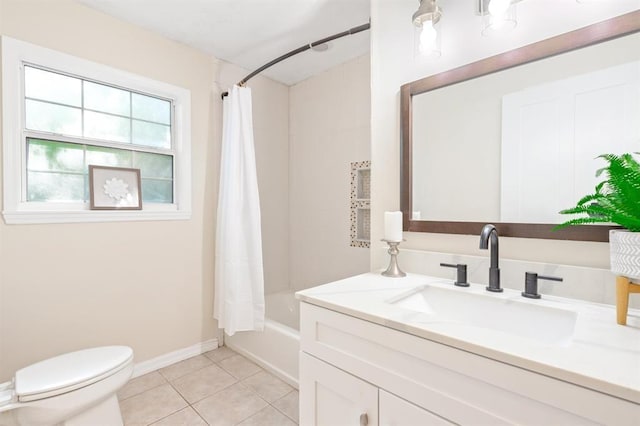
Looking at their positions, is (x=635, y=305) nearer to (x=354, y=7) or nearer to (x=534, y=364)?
(x=534, y=364)

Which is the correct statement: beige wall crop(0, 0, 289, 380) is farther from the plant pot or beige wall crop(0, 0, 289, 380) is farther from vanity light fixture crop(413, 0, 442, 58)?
the plant pot

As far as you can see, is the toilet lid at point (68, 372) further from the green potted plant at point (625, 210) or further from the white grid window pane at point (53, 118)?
the green potted plant at point (625, 210)

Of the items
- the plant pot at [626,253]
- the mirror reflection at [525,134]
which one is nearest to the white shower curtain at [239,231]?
the mirror reflection at [525,134]

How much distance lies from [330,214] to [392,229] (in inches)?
51.8

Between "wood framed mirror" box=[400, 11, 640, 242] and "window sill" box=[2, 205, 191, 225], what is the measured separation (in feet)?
5.48

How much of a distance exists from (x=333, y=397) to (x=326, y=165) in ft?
6.40

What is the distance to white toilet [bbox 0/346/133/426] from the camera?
1.16 meters

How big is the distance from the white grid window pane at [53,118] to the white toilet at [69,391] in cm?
131

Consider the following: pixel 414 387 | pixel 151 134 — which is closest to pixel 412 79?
pixel 414 387

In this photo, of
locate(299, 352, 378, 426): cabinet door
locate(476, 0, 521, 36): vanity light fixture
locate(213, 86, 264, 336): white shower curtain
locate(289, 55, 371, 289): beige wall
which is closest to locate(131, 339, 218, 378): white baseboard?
locate(213, 86, 264, 336): white shower curtain

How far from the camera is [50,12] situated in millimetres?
1645

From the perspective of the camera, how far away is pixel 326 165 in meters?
2.62

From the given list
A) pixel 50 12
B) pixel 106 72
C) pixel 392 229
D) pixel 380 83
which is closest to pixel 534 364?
pixel 392 229

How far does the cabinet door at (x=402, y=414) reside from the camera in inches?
29.3
